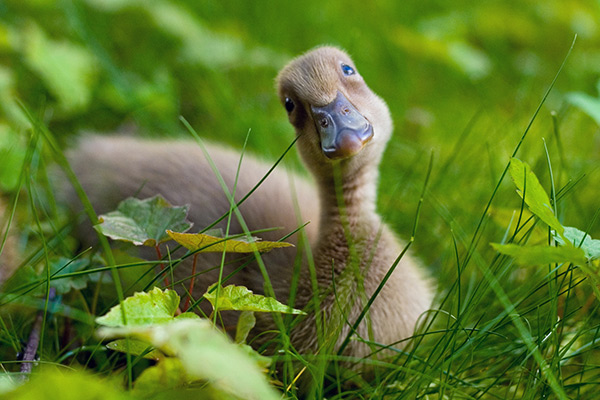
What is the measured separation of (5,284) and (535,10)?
331 centimetres

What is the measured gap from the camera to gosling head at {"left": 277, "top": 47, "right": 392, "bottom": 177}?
1272 millimetres

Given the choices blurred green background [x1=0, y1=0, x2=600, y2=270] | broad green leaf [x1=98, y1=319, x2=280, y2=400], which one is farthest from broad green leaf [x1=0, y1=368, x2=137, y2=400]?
blurred green background [x1=0, y1=0, x2=600, y2=270]

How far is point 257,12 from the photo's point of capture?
129 inches

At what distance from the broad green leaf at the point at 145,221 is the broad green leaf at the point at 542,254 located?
0.57m

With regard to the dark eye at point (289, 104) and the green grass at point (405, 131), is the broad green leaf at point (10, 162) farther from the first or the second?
the dark eye at point (289, 104)

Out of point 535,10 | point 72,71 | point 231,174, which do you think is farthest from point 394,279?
point 535,10

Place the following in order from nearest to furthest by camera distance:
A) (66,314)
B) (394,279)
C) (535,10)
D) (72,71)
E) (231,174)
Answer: (66,314) → (394,279) → (231,174) → (72,71) → (535,10)

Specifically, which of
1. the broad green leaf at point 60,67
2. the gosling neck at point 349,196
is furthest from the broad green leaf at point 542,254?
the broad green leaf at point 60,67

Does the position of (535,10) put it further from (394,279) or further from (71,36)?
(394,279)

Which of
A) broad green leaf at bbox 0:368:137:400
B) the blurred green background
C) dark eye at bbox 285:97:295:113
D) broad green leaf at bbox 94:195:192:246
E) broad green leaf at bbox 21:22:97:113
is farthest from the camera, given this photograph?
broad green leaf at bbox 21:22:97:113

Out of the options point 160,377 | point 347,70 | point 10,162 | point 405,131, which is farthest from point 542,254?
point 405,131

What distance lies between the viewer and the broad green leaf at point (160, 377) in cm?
94

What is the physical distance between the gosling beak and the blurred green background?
0.48 meters

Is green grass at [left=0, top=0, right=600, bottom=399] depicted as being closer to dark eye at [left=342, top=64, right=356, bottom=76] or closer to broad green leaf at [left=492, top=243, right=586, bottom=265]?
broad green leaf at [left=492, top=243, right=586, bottom=265]
